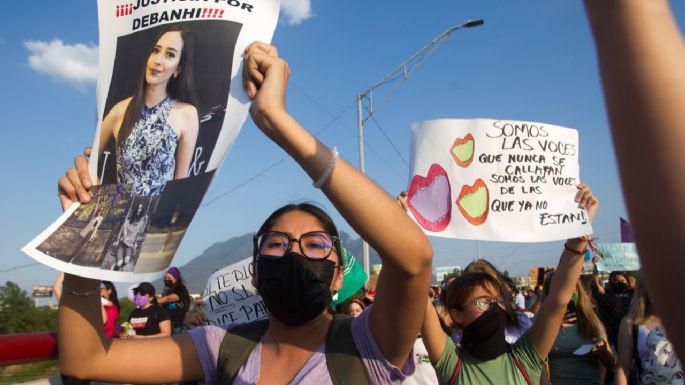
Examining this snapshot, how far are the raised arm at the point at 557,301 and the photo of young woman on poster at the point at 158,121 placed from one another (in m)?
2.15

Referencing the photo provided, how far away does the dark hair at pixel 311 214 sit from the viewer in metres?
1.91

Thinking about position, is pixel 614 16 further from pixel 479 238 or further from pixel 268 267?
pixel 479 238

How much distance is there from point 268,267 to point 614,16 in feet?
4.70

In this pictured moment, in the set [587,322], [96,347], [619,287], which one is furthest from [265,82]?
[619,287]

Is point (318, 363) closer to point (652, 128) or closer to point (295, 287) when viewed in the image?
point (295, 287)

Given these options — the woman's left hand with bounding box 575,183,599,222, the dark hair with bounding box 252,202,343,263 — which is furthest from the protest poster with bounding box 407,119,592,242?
the dark hair with bounding box 252,202,343,263

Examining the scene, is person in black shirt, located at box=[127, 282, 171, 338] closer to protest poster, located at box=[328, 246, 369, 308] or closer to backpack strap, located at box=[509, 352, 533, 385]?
protest poster, located at box=[328, 246, 369, 308]

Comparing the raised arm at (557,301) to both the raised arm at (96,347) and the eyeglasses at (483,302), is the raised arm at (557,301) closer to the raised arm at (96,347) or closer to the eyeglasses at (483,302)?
the eyeglasses at (483,302)

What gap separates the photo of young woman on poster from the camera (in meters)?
1.53

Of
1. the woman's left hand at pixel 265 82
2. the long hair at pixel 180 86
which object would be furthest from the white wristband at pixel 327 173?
the long hair at pixel 180 86

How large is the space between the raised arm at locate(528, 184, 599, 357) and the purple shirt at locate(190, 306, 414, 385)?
4.46 feet

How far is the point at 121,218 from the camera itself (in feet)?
4.93

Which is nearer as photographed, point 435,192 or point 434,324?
point 434,324


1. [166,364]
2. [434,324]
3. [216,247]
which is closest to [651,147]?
[166,364]
